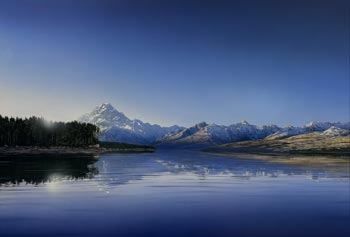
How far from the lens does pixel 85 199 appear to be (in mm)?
34719

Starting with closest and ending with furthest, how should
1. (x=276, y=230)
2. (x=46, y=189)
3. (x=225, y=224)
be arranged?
(x=276, y=230)
(x=225, y=224)
(x=46, y=189)

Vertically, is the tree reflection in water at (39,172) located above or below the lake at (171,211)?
above

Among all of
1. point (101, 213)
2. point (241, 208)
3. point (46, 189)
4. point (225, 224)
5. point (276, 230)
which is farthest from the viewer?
point (46, 189)

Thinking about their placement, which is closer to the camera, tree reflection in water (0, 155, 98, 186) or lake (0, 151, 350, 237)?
lake (0, 151, 350, 237)

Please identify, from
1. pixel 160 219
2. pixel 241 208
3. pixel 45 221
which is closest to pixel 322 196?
pixel 241 208

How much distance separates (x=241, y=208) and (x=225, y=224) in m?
6.73

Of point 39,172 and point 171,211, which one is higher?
point 39,172

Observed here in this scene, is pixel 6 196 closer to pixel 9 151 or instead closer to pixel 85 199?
pixel 85 199

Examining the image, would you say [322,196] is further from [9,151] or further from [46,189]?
[9,151]

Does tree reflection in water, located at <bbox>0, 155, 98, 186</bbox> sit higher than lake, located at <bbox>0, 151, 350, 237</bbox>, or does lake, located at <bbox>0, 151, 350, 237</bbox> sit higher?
tree reflection in water, located at <bbox>0, 155, 98, 186</bbox>

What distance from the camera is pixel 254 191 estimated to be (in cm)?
4259

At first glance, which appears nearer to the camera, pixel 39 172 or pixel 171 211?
pixel 171 211

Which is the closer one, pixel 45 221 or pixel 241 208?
pixel 45 221

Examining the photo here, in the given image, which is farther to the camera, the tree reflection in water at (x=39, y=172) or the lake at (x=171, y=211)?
the tree reflection in water at (x=39, y=172)
